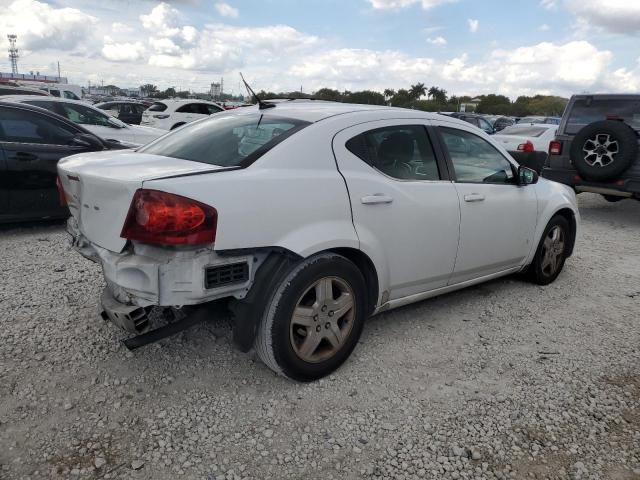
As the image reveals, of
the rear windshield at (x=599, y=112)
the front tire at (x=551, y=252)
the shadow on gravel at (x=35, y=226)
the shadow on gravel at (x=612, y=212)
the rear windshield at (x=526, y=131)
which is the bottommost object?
the shadow on gravel at (x=35, y=226)

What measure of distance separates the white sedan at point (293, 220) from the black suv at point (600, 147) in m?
4.11

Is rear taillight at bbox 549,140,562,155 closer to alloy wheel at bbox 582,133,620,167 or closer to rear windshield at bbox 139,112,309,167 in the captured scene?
alloy wheel at bbox 582,133,620,167

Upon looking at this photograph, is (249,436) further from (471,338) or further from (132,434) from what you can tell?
(471,338)

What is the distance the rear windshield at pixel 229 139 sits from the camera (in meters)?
2.77

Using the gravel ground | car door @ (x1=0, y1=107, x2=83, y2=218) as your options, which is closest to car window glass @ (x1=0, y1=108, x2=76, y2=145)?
car door @ (x1=0, y1=107, x2=83, y2=218)

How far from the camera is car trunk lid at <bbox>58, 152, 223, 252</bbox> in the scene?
2410 millimetres

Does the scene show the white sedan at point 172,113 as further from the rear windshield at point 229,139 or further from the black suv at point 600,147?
the rear windshield at point 229,139

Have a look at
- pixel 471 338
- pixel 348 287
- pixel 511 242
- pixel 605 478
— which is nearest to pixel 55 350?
pixel 348 287

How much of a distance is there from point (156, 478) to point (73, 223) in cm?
167

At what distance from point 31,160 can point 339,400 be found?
464 centimetres

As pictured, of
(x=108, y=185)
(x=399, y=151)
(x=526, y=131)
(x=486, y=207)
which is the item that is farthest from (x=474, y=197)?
(x=526, y=131)

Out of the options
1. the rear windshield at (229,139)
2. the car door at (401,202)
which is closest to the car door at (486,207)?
the car door at (401,202)

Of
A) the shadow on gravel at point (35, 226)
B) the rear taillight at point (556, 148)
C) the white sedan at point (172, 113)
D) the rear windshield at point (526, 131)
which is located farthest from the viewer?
the white sedan at point (172, 113)

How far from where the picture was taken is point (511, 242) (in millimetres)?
4023
